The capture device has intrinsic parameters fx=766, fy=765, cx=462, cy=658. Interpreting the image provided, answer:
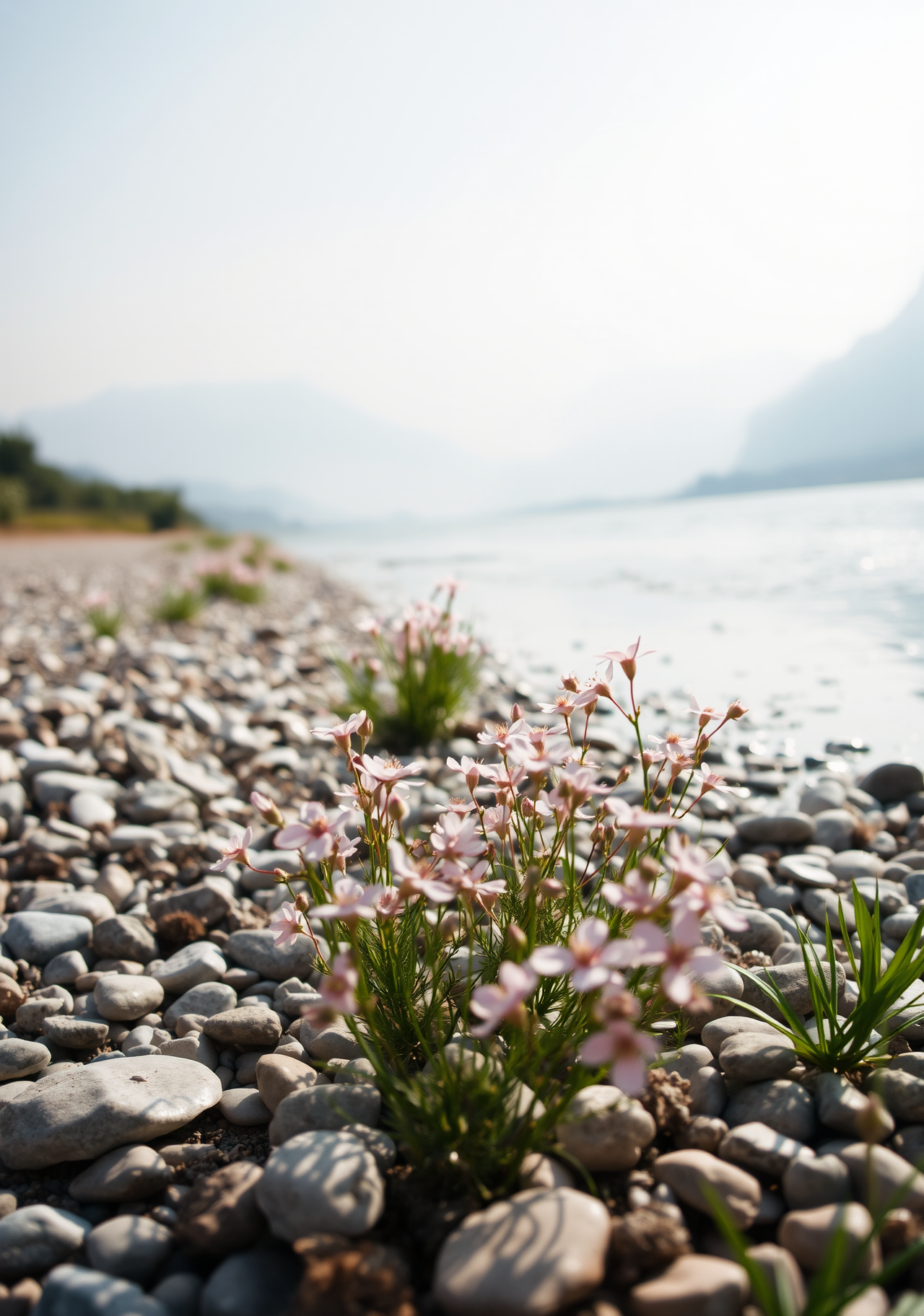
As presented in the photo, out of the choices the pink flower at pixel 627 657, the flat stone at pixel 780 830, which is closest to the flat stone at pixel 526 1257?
the pink flower at pixel 627 657

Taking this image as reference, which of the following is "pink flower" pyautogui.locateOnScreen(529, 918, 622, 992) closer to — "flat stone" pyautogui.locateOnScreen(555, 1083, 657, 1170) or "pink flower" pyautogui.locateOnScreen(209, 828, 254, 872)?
"flat stone" pyautogui.locateOnScreen(555, 1083, 657, 1170)

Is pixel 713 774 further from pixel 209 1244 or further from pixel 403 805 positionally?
pixel 209 1244

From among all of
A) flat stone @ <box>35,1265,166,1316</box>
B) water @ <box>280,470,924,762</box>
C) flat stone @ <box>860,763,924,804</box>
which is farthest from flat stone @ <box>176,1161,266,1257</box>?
flat stone @ <box>860,763,924,804</box>

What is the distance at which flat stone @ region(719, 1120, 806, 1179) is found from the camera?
1.49m

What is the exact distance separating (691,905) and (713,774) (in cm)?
58

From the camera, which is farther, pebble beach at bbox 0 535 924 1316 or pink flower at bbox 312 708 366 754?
pink flower at bbox 312 708 366 754

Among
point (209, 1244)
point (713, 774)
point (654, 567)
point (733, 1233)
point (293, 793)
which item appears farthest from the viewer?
point (654, 567)

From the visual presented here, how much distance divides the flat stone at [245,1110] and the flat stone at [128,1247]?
1.08 ft

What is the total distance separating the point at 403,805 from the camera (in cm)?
158

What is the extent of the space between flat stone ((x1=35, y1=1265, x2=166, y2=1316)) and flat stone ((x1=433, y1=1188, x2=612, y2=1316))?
0.51m

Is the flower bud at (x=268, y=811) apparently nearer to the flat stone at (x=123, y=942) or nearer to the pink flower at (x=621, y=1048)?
the pink flower at (x=621, y=1048)

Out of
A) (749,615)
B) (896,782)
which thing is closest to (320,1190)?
(896,782)

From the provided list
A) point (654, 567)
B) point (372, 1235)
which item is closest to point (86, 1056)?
point (372, 1235)

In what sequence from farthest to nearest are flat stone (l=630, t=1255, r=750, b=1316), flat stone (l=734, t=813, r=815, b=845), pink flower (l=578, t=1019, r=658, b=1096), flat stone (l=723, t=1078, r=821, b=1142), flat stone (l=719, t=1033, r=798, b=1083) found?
flat stone (l=734, t=813, r=815, b=845)
flat stone (l=719, t=1033, r=798, b=1083)
flat stone (l=723, t=1078, r=821, b=1142)
flat stone (l=630, t=1255, r=750, b=1316)
pink flower (l=578, t=1019, r=658, b=1096)
